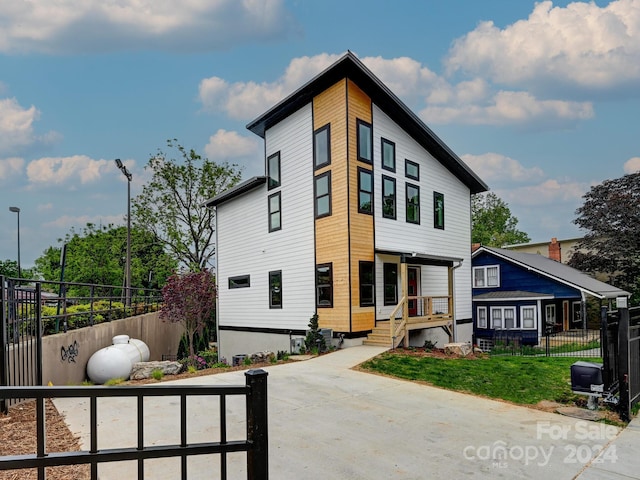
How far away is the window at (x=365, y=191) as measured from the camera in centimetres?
1358

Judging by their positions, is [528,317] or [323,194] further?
[528,317]

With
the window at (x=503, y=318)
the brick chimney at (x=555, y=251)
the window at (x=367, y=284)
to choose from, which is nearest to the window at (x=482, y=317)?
the window at (x=503, y=318)

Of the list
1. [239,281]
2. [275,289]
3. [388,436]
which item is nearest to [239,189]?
[239,281]

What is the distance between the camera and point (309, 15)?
1554 centimetres

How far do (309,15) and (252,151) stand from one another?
39.0 ft

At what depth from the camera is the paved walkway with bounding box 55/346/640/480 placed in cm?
416

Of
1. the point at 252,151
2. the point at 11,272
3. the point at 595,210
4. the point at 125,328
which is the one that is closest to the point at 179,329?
the point at 125,328

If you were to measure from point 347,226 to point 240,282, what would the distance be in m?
7.04

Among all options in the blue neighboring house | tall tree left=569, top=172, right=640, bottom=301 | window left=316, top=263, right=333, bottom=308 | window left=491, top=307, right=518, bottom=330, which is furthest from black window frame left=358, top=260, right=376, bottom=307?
tall tree left=569, top=172, right=640, bottom=301

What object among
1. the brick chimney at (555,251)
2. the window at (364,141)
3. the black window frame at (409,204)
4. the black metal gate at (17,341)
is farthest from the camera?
the brick chimney at (555,251)

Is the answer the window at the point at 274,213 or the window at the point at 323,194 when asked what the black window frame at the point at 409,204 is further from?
the window at the point at 274,213

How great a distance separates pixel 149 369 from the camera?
970 cm

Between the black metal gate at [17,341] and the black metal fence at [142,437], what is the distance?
4.00 meters

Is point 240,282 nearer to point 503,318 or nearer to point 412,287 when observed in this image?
point 412,287
